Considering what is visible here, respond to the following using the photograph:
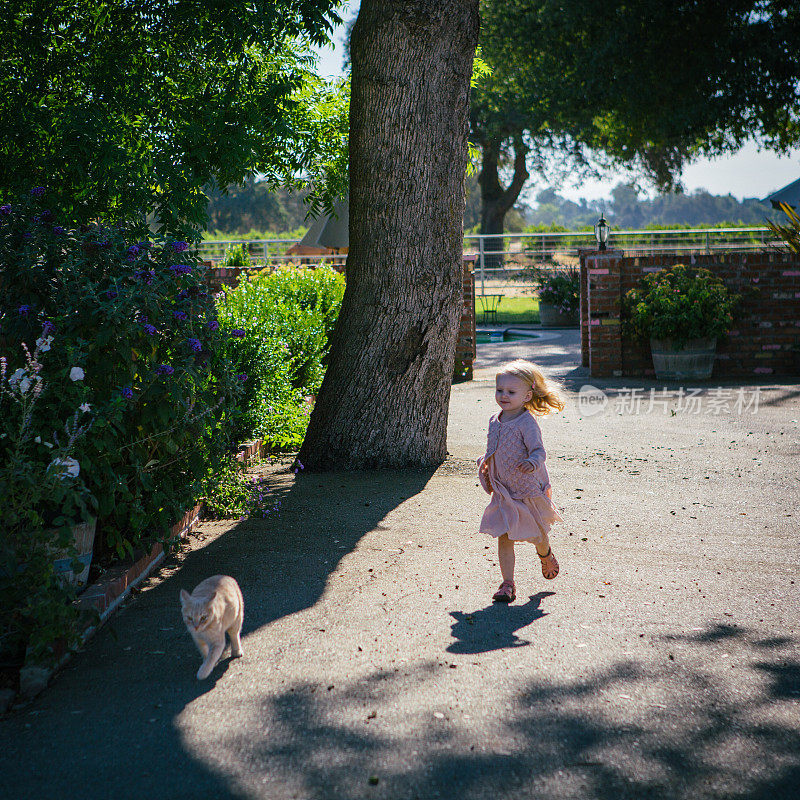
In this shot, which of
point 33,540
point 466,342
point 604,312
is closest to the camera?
point 33,540

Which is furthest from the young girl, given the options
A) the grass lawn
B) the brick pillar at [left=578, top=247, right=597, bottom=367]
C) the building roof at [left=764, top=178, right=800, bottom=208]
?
the building roof at [left=764, top=178, right=800, bottom=208]

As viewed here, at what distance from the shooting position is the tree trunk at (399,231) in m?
6.41

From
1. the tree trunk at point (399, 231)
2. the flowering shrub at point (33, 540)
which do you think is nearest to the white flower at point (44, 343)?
the flowering shrub at point (33, 540)

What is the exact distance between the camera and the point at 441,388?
22.2ft

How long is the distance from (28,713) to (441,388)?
425cm

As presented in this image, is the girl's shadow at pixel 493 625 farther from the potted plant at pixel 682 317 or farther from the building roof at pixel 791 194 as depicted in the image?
the building roof at pixel 791 194

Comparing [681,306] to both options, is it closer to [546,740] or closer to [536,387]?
[536,387]

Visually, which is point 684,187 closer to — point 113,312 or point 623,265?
point 623,265

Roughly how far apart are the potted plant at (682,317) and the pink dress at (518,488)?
795cm

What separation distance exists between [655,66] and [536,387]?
886 inches

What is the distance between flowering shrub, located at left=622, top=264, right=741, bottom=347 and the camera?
11.4 meters

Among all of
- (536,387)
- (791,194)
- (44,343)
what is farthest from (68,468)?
(791,194)

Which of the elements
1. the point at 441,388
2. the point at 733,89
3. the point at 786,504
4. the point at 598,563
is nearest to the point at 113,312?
the point at 598,563

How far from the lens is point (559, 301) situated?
21578 mm
